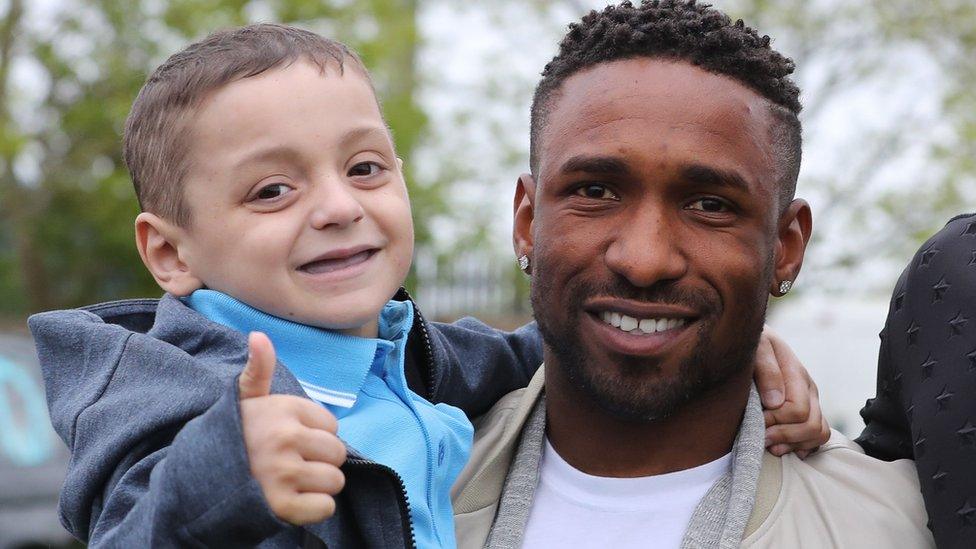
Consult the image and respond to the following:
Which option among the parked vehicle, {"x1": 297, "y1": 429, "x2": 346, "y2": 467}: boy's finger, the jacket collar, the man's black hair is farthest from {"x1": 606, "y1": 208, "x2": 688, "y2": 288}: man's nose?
the parked vehicle

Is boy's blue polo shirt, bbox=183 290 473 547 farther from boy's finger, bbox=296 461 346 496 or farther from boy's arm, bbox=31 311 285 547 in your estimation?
boy's finger, bbox=296 461 346 496

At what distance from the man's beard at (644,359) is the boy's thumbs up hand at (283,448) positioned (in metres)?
0.84

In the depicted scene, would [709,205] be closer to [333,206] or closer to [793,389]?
[793,389]

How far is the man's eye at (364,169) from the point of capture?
2.41m

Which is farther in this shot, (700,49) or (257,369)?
(700,49)

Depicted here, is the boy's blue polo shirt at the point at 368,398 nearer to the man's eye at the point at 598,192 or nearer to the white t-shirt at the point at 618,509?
the white t-shirt at the point at 618,509

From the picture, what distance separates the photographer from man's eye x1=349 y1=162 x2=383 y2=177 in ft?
7.92

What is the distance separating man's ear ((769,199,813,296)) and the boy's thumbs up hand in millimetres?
1234

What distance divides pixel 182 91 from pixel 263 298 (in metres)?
0.43

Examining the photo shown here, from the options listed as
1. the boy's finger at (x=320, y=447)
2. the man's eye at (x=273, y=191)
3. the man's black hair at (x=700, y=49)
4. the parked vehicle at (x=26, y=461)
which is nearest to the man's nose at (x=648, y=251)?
the man's black hair at (x=700, y=49)

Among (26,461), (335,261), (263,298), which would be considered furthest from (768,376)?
(26,461)

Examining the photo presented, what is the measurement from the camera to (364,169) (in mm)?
2441

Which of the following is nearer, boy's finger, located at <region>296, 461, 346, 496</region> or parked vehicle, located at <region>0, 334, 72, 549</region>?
boy's finger, located at <region>296, 461, 346, 496</region>

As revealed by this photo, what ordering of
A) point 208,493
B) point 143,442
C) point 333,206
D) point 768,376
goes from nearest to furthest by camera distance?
1. point 208,493
2. point 143,442
3. point 333,206
4. point 768,376
